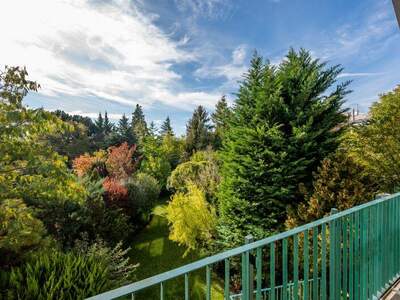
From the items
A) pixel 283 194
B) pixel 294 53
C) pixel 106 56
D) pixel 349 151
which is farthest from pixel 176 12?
pixel 349 151

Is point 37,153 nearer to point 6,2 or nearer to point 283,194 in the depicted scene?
point 6,2

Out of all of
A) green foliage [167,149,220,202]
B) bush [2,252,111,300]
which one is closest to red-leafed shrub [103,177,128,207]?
Answer: green foliage [167,149,220,202]

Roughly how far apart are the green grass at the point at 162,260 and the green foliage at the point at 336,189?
2.78 meters

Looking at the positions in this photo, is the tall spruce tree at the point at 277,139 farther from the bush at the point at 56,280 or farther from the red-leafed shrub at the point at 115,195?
the red-leafed shrub at the point at 115,195

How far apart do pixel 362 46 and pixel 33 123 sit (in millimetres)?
9448

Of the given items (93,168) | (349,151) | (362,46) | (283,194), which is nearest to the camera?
(283,194)

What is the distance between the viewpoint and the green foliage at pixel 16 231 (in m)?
4.03

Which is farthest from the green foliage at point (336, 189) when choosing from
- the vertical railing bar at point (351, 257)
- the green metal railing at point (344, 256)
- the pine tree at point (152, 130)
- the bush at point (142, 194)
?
the pine tree at point (152, 130)

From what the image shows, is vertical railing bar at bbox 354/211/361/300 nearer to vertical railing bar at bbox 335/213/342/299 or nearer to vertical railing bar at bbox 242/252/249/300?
vertical railing bar at bbox 335/213/342/299

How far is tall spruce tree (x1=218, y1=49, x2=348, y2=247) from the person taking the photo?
630 centimetres

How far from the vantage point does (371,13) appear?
6375mm

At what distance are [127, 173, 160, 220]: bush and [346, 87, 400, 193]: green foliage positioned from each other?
8000 mm

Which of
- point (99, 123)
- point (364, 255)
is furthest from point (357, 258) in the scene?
point (99, 123)

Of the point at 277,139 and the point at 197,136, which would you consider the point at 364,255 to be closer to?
the point at 277,139
